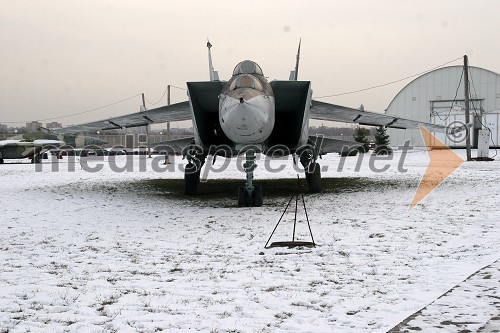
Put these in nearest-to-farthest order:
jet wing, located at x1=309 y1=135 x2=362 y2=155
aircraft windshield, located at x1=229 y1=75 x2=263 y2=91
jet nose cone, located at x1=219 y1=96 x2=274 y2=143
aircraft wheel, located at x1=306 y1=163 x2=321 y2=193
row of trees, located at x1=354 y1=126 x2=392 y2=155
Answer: jet nose cone, located at x1=219 y1=96 x2=274 y2=143, aircraft windshield, located at x1=229 y1=75 x2=263 y2=91, jet wing, located at x1=309 y1=135 x2=362 y2=155, aircraft wheel, located at x1=306 y1=163 x2=321 y2=193, row of trees, located at x1=354 y1=126 x2=392 y2=155

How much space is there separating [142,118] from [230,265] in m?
11.7

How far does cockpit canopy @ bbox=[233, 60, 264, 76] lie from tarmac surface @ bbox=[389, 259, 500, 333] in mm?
8450

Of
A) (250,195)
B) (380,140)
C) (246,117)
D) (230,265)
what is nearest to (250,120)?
(246,117)

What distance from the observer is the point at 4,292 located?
5500mm

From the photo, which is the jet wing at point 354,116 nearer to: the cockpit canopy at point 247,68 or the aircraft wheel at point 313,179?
the aircraft wheel at point 313,179

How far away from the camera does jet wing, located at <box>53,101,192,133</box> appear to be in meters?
16.5

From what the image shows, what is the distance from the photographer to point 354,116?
57.8 feet

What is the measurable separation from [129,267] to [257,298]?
2.18 metres

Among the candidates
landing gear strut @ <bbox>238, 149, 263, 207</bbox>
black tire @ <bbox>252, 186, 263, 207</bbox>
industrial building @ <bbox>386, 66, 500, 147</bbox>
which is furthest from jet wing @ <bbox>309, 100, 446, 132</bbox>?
industrial building @ <bbox>386, 66, 500, 147</bbox>

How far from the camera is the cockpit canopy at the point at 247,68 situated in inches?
505

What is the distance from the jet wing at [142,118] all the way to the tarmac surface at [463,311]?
477 inches

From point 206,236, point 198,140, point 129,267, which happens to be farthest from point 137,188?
point 129,267

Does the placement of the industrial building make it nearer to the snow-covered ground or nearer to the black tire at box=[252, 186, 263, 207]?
the black tire at box=[252, 186, 263, 207]

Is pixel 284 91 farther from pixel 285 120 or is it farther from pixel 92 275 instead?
pixel 92 275
